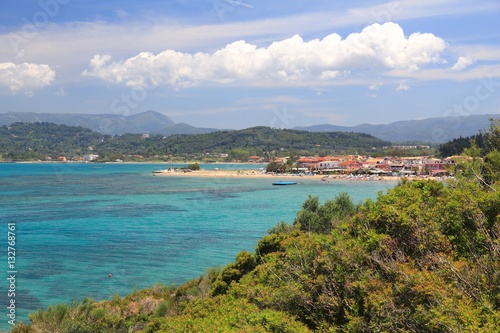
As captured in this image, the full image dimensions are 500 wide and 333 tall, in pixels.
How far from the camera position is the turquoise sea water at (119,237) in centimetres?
2048

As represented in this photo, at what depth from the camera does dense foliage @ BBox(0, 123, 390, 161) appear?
167 metres

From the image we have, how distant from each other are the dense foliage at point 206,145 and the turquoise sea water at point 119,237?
343 ft

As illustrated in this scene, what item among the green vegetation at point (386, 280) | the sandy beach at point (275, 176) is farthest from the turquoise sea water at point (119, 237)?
the sandy beach at point (275, 176)

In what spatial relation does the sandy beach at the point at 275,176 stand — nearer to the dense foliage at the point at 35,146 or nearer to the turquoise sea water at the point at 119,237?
the turquoise sea water at the point at 119,237

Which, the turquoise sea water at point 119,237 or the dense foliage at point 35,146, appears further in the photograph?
the dense foliage at point 35,146

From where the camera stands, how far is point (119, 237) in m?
31.4

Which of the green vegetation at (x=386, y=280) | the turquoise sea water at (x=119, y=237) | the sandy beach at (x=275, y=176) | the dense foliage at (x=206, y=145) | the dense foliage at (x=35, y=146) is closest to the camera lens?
the green vegetation at (x=386, y=280)

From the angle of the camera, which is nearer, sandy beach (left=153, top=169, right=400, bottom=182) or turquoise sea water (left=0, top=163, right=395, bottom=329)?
turquoise sea water (left=0, top=163, right=395, bottom=329)

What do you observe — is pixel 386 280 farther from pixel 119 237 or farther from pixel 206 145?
pixel 206 145

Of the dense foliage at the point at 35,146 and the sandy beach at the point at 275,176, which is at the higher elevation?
the dense foliage at the point at 35,146

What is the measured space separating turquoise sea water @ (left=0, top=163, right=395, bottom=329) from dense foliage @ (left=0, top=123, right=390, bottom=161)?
10456cm

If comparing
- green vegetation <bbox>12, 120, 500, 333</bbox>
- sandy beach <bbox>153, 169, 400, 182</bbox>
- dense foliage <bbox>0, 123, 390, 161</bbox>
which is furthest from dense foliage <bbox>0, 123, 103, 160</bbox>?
green vegetation <bbox>12, 120, 500, 333</bbox>

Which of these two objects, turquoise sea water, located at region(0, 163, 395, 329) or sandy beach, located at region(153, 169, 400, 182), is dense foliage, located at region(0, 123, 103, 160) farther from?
turquoise sea water, located at region(0, 163, 395, 329)

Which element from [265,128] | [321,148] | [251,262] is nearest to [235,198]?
[251,262]
